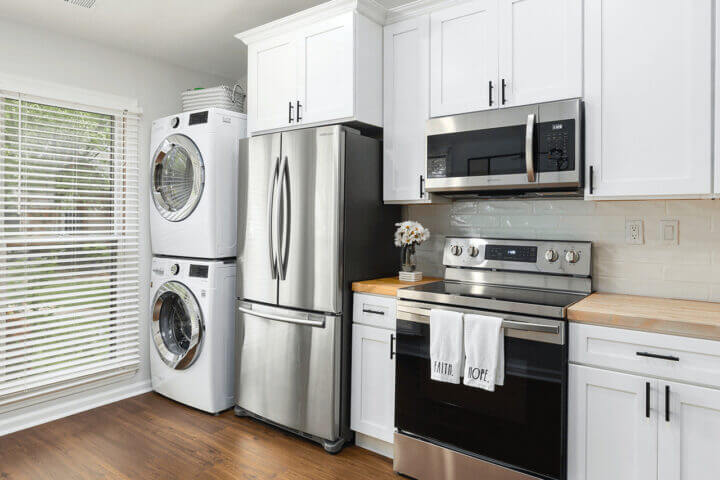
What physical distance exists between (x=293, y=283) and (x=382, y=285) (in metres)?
0.54

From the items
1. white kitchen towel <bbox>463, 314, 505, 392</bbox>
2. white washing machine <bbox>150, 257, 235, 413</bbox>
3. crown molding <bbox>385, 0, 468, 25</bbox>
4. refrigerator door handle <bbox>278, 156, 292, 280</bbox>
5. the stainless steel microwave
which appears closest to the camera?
white kitchen towel <bbox>463, 314, 505, 392</bbox>

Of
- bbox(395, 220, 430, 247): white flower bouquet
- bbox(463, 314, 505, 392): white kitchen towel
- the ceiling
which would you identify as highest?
the ceiling

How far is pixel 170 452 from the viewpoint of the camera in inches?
99.9

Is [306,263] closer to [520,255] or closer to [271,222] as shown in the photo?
[271,222]

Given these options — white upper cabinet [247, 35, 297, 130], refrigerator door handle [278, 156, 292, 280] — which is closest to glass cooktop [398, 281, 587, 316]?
refrigerator door handle [278, 156, 292, 280]

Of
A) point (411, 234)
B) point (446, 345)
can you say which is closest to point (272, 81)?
point (411, 234)

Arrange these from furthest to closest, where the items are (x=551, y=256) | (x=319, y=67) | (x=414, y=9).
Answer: (x=319, y=67) < (x=414, y=9) < (x=551, y=256)

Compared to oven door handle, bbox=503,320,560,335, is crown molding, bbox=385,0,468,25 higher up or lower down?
higher up

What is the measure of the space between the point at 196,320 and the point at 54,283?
100 centimetres

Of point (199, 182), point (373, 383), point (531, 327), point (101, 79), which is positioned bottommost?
point (373, 383)

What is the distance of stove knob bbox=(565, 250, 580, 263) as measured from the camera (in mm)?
2299

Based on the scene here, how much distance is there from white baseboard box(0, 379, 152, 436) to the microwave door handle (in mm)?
3164

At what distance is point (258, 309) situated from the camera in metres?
2.83

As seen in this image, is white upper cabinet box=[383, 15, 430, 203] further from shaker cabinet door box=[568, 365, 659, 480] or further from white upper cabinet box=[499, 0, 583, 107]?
shaker cabinet door box=[568, 365, 659, 480]
